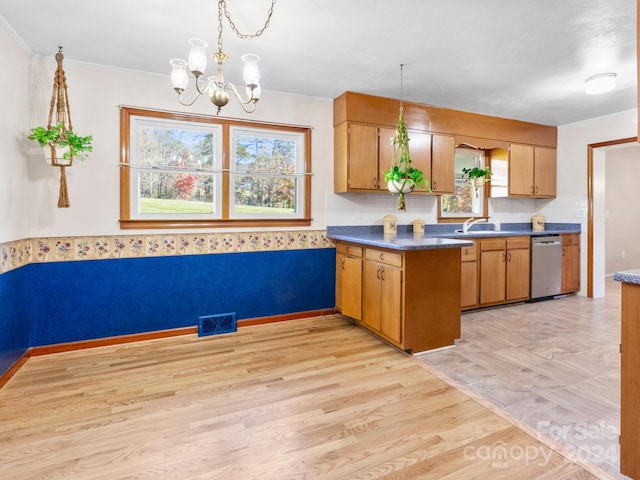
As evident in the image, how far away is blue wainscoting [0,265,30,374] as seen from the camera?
2.43 metres

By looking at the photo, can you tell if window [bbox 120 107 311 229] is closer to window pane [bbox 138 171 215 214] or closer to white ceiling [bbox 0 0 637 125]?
window pane [bbox 138 171 215 214]

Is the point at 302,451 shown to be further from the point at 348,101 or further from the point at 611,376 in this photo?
the point at 348,101

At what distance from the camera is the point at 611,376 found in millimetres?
2436

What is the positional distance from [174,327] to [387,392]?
216 centimetres

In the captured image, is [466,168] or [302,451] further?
[466,168]

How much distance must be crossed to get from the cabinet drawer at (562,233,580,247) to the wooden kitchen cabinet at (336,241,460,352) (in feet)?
9.08

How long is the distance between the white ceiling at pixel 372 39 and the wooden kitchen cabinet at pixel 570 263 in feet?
6.54

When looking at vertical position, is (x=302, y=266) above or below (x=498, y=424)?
above

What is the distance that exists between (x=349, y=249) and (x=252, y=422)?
209cm

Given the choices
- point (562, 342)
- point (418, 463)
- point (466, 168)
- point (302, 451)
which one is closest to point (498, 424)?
point (418, 463)

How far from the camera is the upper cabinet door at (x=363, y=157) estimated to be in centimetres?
373

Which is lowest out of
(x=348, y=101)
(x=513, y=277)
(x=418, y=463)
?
(x=418, y=463)

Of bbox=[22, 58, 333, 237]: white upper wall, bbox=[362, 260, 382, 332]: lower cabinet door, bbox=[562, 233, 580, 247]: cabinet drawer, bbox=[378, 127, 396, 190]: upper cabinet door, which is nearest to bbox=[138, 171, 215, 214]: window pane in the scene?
bbox=[22, 58, 333, 237]: white upper wall

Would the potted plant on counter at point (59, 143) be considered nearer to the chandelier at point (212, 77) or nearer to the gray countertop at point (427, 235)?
the chandelier at point (212, 77)
